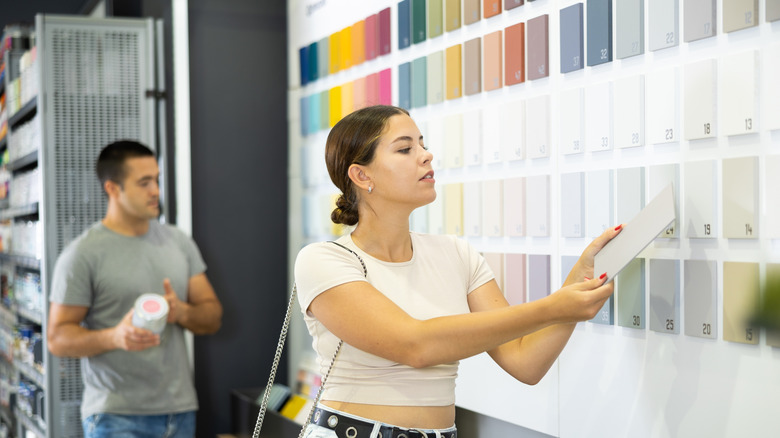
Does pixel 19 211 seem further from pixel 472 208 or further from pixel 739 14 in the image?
pixel 739 14

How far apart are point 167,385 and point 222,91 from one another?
152 cm

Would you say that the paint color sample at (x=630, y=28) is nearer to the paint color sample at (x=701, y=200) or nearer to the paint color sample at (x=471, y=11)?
the paint color sample at (x=701, y=200)

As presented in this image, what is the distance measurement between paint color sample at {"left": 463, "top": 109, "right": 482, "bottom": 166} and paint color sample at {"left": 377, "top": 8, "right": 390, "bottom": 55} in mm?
607

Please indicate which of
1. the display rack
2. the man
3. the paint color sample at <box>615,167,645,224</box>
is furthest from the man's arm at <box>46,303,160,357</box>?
the paint color sample at <box>615,167,645,224</box>

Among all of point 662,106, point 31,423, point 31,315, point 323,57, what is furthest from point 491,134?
point 31,423

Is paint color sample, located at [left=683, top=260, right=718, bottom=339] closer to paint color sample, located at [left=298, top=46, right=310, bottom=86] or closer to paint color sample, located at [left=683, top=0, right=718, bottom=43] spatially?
paint color sample, located at [left=683, top=0, right=718, bottom=43]

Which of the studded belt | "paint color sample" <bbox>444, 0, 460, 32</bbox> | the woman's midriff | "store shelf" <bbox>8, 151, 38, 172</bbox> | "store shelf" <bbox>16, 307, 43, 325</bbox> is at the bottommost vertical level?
"store shelf" <bbox>16, 307, 43, 325</bbox>

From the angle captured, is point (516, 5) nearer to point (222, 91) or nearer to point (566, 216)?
point (566, 216)

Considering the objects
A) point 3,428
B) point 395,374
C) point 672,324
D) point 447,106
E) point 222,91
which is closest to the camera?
point 395,374

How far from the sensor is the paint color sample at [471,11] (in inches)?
104

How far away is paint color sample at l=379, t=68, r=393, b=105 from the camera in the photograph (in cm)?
315

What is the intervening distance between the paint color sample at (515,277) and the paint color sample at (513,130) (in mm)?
307

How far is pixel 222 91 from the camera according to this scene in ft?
13.2

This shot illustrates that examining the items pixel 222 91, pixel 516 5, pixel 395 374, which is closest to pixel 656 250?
pixel 395 374
